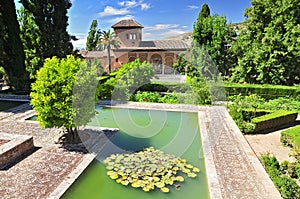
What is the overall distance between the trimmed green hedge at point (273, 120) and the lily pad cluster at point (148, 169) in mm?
5389

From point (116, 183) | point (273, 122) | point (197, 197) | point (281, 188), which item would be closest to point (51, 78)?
point (116, 183)

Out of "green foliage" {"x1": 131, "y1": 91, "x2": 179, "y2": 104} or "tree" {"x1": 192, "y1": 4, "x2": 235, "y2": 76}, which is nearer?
"green foliage" {"x1": 131, "y1": 91, "x2": 179, "y2": 104}

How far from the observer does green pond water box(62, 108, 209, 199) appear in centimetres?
625

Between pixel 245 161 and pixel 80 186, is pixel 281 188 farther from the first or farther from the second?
pixel 80 186

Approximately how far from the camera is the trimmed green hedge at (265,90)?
17.2m

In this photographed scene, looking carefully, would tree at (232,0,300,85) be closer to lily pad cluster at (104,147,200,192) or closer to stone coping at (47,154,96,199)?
lily pad cluster at (104,147,200,192)

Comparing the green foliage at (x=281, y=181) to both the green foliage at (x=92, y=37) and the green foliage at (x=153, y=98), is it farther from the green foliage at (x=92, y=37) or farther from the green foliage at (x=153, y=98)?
the green foliage at (x=92, y=37)

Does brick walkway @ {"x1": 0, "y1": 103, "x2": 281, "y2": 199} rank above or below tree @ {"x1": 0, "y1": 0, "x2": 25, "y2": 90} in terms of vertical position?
below

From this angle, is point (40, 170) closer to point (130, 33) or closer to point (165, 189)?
point (165, 189)

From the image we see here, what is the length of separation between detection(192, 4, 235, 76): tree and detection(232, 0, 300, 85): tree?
2097mm

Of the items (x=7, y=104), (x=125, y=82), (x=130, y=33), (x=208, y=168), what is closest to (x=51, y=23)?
(x=7, y=104)

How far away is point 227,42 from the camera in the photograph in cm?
2427

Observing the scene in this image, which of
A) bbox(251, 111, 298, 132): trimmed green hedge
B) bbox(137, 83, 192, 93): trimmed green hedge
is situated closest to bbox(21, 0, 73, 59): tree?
bbox(137, 83, 192, 93): trimmed green hedge

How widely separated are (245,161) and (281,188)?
183 centimetres
